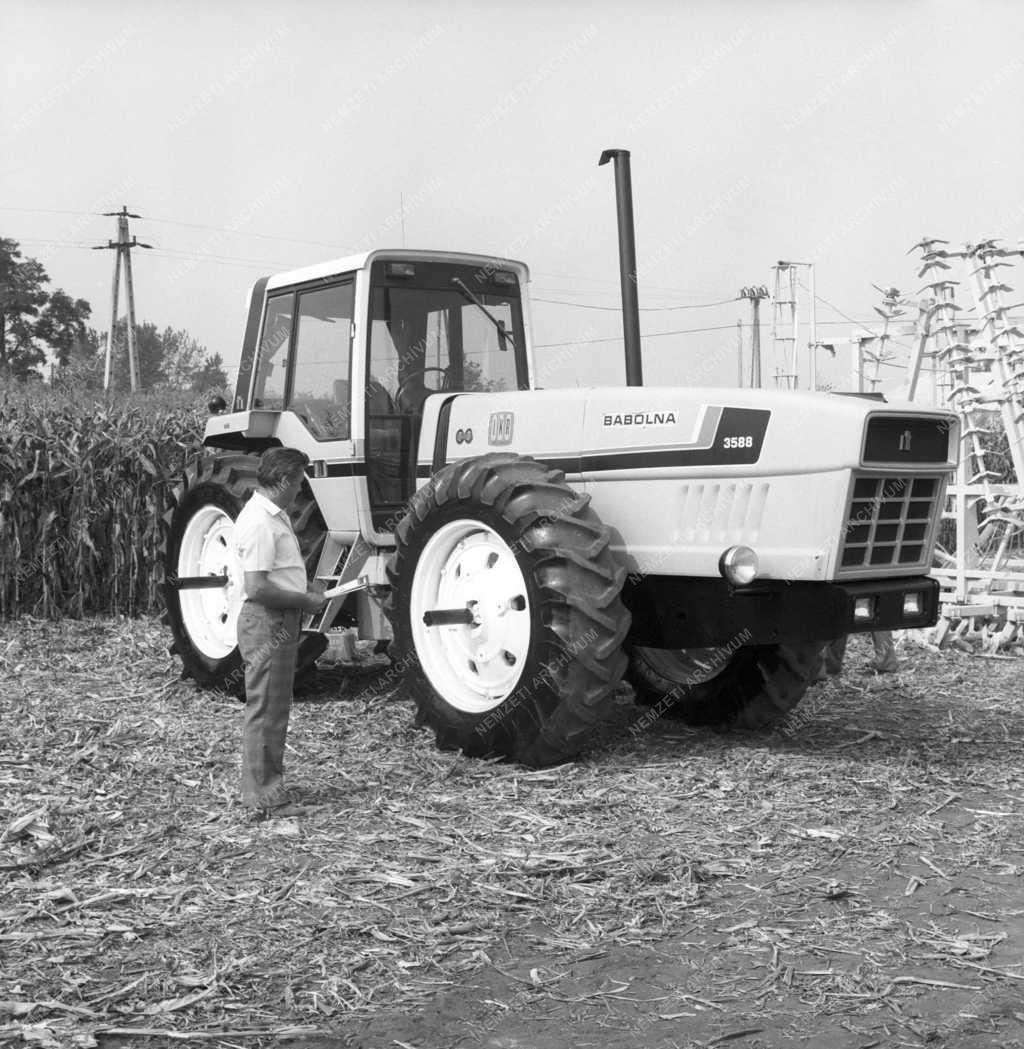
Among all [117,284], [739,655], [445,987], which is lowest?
[445,987]

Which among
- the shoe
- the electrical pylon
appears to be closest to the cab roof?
the shoe

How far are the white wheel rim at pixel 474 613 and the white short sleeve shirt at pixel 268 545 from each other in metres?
1.11

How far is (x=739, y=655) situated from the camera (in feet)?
23.6

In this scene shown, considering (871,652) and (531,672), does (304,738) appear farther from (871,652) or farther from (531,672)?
(871,652)

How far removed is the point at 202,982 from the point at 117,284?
42.5 meters

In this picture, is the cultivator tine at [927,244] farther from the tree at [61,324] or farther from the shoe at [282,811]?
the tree at [61,324]

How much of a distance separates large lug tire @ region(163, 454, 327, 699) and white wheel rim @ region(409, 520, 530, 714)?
1341mm

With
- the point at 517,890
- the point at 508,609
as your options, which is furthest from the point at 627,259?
the point at 517,890

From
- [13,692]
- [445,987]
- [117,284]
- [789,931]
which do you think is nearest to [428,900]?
[445,987]

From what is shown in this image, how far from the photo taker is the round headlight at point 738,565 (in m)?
5.76

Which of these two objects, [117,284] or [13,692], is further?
[117,284]

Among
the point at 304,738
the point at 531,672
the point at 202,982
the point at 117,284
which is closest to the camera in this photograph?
the point at 202,982

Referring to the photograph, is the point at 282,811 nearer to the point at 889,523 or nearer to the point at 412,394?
the point at 412,394

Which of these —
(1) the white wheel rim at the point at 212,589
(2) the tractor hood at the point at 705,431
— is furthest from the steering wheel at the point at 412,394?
(1) the white wheel rim at the point at 212,589
